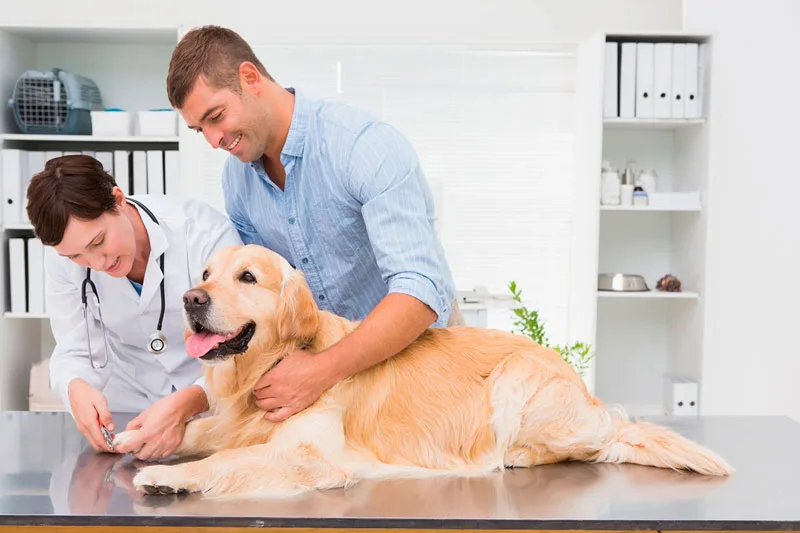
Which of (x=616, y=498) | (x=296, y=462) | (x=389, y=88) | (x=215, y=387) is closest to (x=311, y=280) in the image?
(x=215, y=387)

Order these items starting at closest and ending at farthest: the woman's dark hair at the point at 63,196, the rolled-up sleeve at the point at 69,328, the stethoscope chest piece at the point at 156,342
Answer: the woman's dark hair at the point at 63,196 < the stethoscope chest piece at the point at 156,342 < the rolled-up sleeve at the point at 69,328

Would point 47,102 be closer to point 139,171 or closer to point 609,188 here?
point 139,171

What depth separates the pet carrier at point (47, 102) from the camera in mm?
4086

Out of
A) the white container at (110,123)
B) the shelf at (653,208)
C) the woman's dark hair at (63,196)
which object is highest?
the white container at (110,123)

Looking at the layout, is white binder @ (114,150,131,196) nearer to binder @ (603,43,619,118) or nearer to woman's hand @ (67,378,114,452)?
binder @ (603,43,619,118)

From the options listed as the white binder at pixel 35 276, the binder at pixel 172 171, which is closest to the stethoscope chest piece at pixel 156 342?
the binder at pixel 172 171

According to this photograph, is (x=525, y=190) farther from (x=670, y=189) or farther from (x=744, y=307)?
(x=744, y=307)

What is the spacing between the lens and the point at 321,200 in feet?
5.69

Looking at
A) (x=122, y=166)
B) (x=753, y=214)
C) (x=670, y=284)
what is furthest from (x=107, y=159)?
(x=753, y=214)

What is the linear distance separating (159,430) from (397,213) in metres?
0.62

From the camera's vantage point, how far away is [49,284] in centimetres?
184

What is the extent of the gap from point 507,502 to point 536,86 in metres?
3.60

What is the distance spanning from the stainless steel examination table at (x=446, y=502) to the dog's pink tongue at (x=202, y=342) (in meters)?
0.24

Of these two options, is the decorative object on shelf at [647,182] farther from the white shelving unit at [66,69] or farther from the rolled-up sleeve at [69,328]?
the rolled-up sleeve at [69,328]
